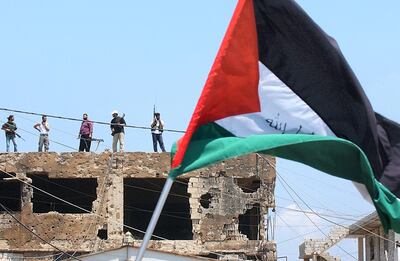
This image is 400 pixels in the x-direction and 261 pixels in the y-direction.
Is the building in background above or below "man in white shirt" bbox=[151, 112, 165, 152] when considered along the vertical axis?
below

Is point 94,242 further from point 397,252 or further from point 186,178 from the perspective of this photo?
point 397,252

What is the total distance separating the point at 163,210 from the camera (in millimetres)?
34656

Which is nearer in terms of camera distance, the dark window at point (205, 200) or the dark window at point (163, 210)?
the dark window at point (205, 200)

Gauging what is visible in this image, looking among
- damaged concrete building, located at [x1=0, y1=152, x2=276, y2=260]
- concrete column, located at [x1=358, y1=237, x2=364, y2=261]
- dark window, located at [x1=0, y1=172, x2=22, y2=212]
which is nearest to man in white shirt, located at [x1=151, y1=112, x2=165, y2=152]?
damaged concrete building, located at [x1=0, y1=152, x2=276, y2=260]

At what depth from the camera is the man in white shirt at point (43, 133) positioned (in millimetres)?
29763

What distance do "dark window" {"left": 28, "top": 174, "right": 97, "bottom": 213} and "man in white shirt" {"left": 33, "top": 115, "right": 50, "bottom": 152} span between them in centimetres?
85

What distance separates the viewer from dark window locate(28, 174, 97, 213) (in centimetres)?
3159

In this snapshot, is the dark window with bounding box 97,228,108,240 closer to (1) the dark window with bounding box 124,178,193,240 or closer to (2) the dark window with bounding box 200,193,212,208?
(1) the dark window with bounding box 124,178,193,240

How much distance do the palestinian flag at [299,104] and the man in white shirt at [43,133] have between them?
58.5 feet

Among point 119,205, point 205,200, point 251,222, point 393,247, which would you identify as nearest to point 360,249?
point 251,222

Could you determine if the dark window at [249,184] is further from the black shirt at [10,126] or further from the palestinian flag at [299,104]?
the palestinian flag at [299,104]

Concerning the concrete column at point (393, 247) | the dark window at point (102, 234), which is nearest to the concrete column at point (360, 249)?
the concrete column at point (393, 247)

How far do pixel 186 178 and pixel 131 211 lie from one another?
171 inches

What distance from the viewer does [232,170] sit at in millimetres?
30516
